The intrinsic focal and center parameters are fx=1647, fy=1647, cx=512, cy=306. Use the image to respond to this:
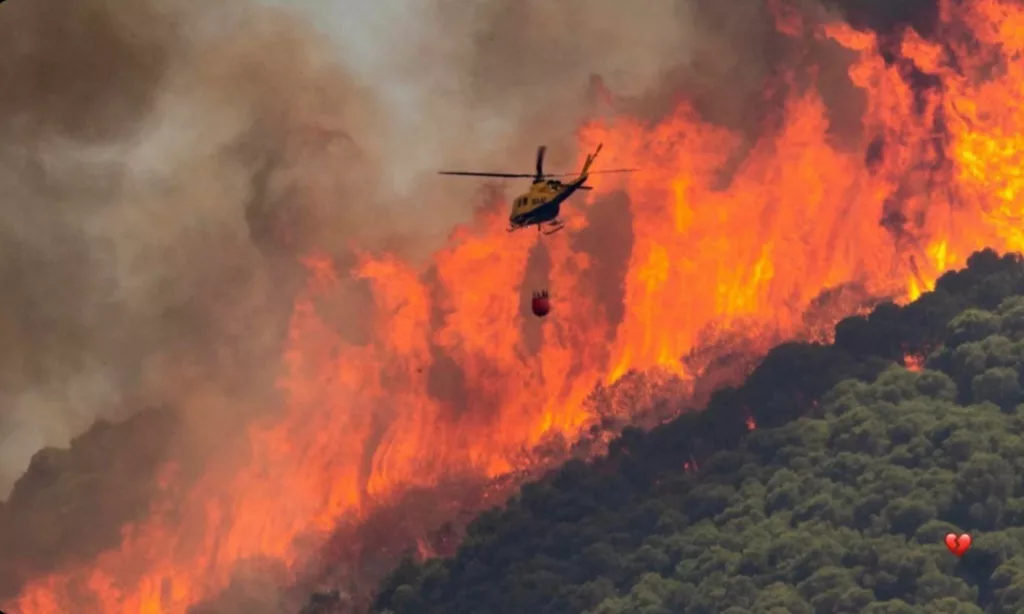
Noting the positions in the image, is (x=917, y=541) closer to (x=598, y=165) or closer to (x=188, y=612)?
(x=598, y=165)

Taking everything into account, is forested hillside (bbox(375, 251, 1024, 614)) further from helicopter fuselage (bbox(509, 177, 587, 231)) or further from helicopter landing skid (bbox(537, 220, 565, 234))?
helicopter fuselage (bbox(509, 177, 587, 231))

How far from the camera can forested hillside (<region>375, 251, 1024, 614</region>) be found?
10969 cm

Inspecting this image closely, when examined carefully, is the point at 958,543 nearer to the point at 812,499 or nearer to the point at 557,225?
the point at 812,499

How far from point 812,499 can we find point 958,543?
1101cm

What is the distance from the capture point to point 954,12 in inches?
4503

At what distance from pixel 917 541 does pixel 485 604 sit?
97.4ft

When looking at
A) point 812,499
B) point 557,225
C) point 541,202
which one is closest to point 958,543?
point 812,499

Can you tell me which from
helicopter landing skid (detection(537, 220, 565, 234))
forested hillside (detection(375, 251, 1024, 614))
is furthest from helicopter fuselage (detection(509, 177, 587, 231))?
forested hillside (detection(375, 251, 1024, 614))

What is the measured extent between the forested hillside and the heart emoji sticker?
893mm

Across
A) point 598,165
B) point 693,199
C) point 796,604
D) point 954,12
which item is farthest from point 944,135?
point 796,604

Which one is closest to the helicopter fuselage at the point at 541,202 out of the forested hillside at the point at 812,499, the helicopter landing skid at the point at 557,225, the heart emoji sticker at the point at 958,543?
the helicopter landing skid at the point at 557,225

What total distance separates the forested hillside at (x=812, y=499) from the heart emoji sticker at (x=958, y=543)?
89 centimetres

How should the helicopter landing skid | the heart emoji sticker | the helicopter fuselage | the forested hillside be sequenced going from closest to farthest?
the helicopter fuselage → the helicopter landing skid → the heart emoji sticker → the forested hillside

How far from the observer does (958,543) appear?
10944cm
